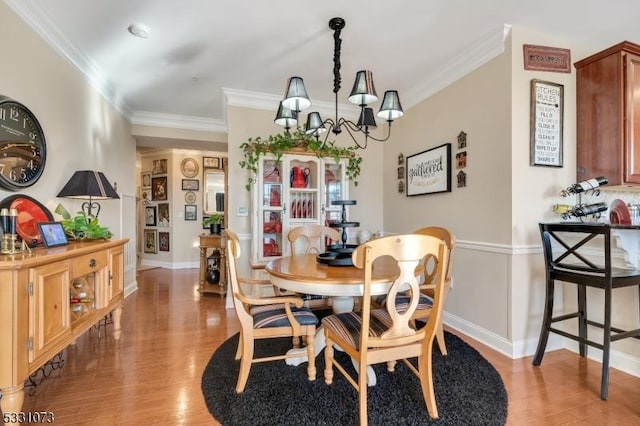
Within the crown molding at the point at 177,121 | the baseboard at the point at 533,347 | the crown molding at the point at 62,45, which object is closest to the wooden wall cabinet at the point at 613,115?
the baseboard at the point at 533,347

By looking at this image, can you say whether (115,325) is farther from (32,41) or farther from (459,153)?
(459,153)

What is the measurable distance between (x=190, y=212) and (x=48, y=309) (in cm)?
556

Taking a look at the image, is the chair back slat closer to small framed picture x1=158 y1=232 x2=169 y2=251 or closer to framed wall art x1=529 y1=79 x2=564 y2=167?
framed wall art x1=529 y1=79 x2=564 y2=167

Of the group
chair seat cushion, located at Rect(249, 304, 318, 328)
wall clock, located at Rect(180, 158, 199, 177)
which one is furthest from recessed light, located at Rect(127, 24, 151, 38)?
wall clock, located at Rect(180, 158, 199, 177)

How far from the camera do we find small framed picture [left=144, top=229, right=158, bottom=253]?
285 inches

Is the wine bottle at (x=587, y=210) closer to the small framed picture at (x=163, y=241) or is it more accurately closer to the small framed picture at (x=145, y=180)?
the small framed picture at (x=163, y=241)

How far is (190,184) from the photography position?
713cm

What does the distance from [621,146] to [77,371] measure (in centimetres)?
439

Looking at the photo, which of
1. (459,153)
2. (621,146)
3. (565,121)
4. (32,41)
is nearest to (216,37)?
(32,41)

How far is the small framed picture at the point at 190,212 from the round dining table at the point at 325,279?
5407 mm

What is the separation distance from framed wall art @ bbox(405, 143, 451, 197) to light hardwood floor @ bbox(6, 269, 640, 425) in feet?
5.11

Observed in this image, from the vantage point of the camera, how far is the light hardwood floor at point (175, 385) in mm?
1812

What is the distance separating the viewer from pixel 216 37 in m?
2.71

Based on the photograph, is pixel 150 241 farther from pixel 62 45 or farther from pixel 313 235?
pixel 313 235
